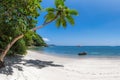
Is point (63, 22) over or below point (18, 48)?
over

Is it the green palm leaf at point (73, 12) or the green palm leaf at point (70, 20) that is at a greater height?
the green palm leaf at point (73, 12)

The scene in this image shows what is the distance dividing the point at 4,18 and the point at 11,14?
520 millimetres

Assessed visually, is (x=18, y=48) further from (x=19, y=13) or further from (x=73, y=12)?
(x=19, y=13)

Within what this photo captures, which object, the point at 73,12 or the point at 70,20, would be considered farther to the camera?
the point at 70,20

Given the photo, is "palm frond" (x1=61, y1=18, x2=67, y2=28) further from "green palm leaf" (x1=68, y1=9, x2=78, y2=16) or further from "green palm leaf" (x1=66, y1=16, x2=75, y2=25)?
"green palm leaf" (x1=68, y1=9, x2=78, y2=16)

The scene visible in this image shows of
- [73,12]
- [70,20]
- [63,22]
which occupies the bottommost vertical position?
[63,22]

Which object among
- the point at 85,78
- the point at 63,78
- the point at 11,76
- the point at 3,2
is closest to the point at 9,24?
the point at 3,2

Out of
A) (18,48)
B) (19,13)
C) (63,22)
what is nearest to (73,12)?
(63,22)

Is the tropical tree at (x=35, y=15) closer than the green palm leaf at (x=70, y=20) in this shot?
Yes

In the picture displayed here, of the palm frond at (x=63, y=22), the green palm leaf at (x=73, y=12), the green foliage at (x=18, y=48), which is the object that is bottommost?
the green foliage at (x=18, y=48)

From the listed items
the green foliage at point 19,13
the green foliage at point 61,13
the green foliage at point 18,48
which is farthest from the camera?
the green foliage at point 18,48

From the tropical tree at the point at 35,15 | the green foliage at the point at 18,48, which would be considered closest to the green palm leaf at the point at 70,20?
the tropical tree at the point at 35,15

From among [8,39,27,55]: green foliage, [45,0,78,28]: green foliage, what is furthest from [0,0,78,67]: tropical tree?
[8,39,27,55]: green foliage

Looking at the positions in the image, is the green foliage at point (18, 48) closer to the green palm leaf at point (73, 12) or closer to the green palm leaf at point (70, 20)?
the green palm leaf at point (70, 20)
